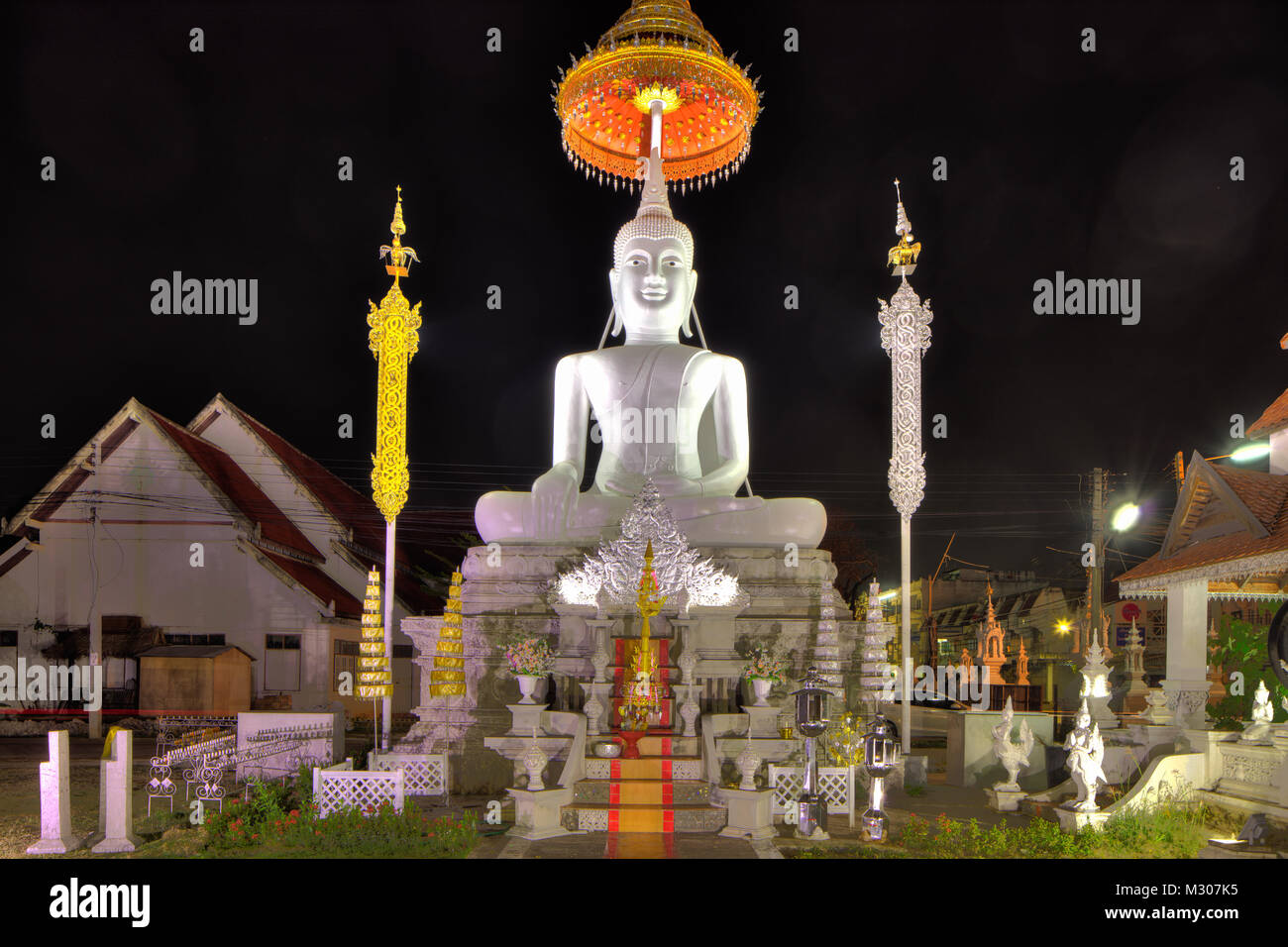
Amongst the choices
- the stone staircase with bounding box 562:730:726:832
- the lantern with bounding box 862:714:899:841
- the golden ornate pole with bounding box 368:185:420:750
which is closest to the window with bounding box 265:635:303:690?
the golden ornate pole with bounding box 368:185:420:750

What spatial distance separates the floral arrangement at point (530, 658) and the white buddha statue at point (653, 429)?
9.52 feet

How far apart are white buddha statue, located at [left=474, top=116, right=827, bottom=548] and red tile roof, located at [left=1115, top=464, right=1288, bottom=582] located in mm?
5580

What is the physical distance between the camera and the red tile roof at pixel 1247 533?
13047mm

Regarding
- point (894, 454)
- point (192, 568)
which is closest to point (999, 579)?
point (894, 454)

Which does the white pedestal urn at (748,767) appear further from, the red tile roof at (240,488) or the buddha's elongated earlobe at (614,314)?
the red tile roof at (240,488)

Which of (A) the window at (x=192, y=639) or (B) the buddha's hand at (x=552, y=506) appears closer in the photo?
(B) the buddha's hand at (x=552, y=506)

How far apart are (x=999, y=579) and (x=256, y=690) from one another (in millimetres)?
34928

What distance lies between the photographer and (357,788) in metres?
12.4

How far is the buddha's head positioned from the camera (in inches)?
784

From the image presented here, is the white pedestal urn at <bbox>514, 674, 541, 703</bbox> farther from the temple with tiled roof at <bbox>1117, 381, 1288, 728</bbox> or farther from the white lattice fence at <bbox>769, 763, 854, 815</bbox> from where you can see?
the temple with tiled roof at <bbox>1117, 381, 1288, 728</bbox>

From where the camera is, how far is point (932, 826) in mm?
12578

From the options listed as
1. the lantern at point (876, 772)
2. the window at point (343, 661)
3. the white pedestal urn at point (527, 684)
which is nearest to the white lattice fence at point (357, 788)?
the white pedestal urn at point (527, 684)

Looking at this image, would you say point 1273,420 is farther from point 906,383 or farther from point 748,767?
point 748,767

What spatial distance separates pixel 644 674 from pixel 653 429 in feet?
22.1
